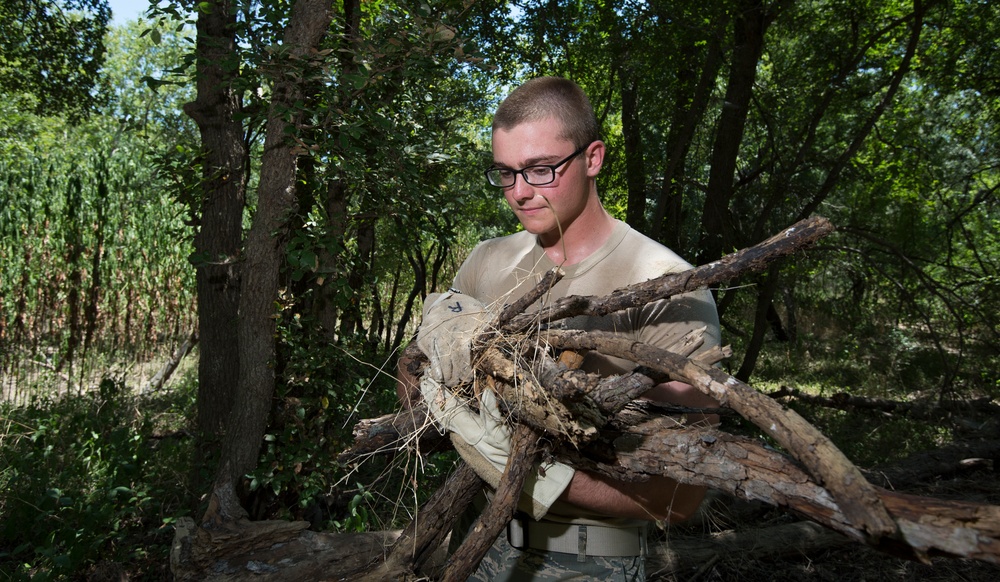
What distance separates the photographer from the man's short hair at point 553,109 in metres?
1.96

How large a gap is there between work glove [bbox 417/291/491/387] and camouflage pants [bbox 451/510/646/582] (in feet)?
1.82

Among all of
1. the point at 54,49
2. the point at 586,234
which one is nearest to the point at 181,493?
the point at 586,234

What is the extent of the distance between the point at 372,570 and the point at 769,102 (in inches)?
354

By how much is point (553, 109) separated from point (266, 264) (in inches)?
90.0

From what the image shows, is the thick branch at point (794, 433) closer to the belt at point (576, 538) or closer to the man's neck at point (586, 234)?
the man's neck at point (586, 234)

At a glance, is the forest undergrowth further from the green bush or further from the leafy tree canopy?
the leafy tree canopy

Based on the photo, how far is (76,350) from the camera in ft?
27.3

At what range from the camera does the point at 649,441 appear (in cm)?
165

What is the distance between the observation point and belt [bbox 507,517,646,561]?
6.31 feet

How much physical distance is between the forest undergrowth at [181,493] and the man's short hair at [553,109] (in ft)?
4.44

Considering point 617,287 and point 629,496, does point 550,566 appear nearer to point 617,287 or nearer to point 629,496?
point 629,496

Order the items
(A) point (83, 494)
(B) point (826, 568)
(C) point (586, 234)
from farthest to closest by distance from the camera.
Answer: (A) point (83, 494)
(B) point (826, 568)
(C) point (586, 234)

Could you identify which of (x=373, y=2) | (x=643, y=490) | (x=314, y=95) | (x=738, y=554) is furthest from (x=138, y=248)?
(x=643, y=490)

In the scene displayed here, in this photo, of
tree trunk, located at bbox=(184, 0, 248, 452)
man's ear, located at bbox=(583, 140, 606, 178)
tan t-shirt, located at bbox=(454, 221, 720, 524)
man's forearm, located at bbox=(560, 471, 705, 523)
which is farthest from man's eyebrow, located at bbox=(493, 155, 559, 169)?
tree trunk, located at bbox=(184, 0, 248, 452)
